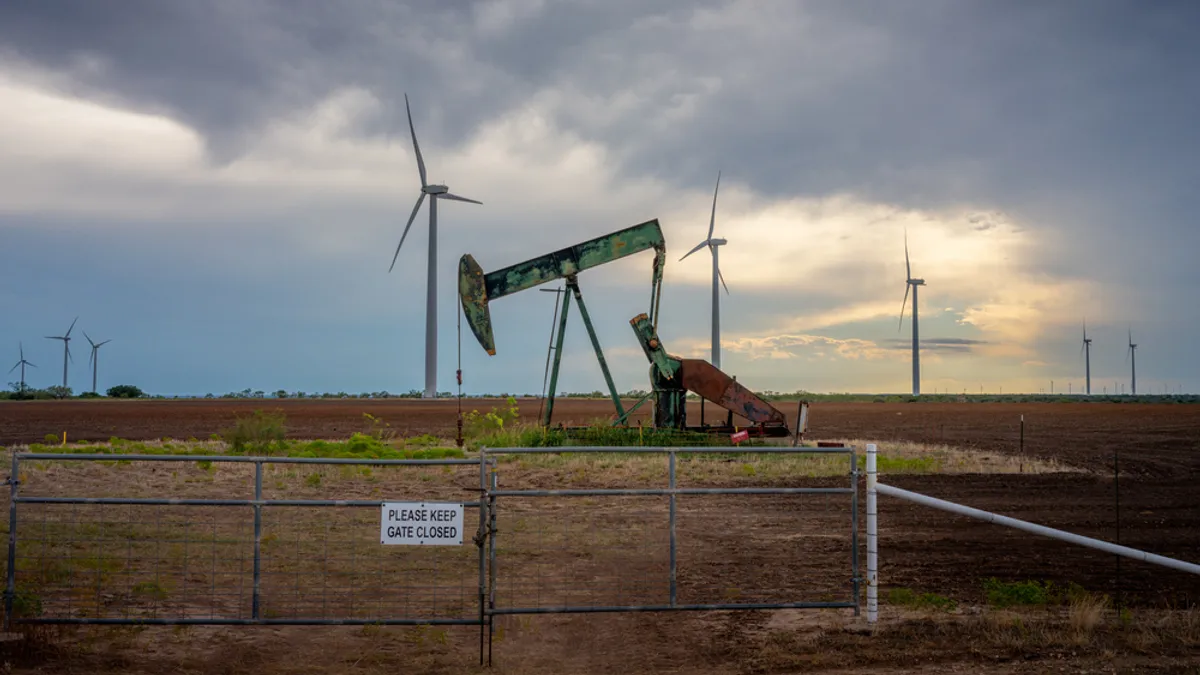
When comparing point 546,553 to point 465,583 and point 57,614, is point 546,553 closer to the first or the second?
point 465,583

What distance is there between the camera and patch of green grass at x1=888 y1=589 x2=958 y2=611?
31.0 ft

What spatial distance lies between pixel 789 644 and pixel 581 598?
2.37 m

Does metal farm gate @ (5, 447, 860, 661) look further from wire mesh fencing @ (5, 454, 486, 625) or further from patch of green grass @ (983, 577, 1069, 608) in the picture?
patch of green grass @ (983, 577, 1069, 608)

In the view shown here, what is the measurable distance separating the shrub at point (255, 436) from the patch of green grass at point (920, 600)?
19341 mm

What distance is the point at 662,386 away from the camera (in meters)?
23.7

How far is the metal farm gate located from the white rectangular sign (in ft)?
0.04

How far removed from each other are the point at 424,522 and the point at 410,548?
498 centimetres

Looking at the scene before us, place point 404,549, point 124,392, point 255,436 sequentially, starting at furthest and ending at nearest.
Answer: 1. point 124,392
2. point 255,436
3. point 404,549

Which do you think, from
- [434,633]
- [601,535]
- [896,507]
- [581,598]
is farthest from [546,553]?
[896,507]

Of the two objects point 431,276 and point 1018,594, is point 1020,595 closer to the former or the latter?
point 1018,594

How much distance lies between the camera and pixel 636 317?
2386 centimetres

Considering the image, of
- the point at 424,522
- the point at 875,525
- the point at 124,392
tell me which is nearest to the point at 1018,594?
the point at 875,525

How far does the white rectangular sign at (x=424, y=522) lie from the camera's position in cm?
805

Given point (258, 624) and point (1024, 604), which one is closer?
point (258, 624)
